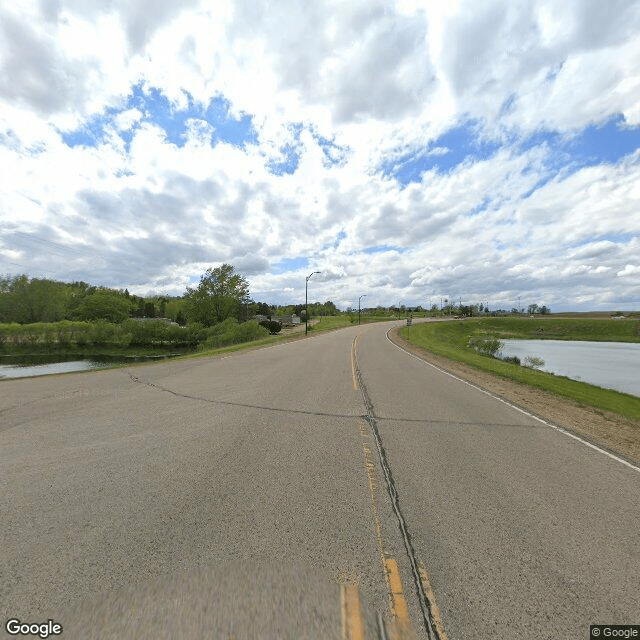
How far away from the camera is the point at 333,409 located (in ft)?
27.6

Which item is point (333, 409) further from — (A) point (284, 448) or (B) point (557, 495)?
(B) point (557, 495)

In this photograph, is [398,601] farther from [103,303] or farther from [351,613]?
[103,303]

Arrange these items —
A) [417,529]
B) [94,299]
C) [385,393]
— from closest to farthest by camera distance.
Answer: [417,529], [385,393], [94,299]

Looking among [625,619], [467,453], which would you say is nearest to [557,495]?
[467,453]

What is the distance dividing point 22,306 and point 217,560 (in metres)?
101

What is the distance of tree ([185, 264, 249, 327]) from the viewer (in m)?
66.9

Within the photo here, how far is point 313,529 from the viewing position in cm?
355
